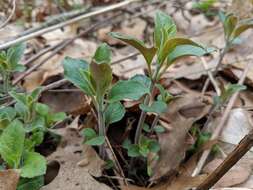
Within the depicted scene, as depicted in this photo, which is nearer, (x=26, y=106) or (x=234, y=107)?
(x=26, y=106)

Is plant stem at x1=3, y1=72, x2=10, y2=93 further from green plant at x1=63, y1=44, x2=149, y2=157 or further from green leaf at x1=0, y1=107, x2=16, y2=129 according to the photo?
green plant at x1=63, y1=44, x2=149, y2=157

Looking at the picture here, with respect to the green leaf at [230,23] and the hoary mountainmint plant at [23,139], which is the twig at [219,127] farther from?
the hoary mountainmint plant at [23,139]

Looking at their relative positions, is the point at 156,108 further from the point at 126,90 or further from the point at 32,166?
the point at 32,166

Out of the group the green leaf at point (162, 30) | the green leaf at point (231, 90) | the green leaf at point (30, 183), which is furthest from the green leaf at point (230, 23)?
the green leaf at point (30, 183)

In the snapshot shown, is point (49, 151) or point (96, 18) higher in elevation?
point (96, 18)

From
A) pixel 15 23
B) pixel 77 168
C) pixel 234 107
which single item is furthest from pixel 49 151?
pixel 15 23

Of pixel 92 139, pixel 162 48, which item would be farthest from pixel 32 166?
pixel 162 48

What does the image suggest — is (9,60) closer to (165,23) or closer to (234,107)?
(165,23)
